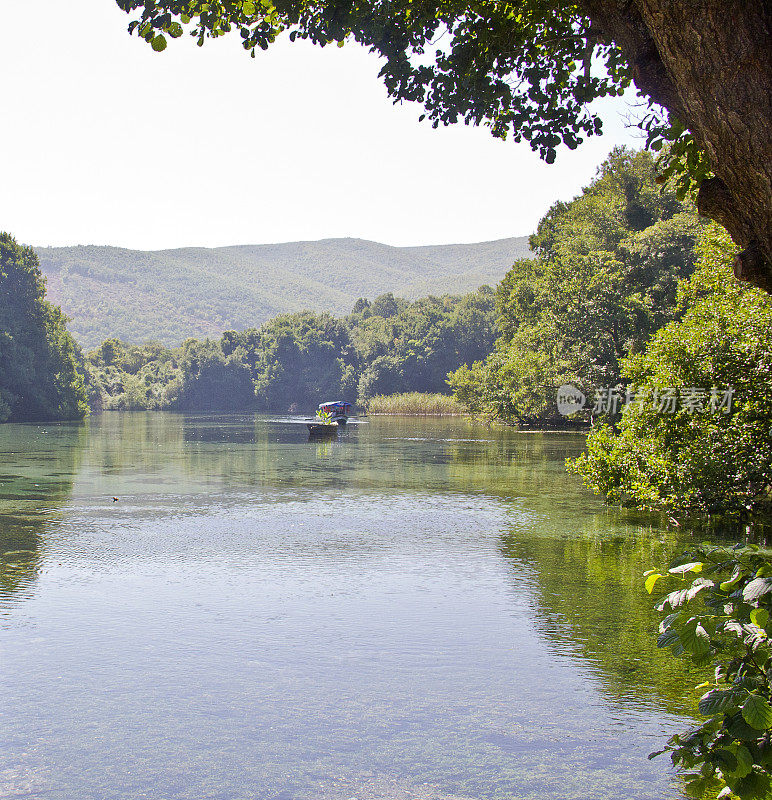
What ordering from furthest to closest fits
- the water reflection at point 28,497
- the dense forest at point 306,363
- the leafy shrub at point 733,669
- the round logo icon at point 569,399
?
the dense forest at point 306,363
the round logo icon at point 569,399
the water reflection at point 28,497
the leafy shrub at point 733,669

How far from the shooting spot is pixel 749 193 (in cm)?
296

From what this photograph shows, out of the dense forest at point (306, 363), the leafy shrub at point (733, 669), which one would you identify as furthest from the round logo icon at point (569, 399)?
the dense forest at point (306, 363)

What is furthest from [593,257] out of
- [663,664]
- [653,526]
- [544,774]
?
[544,774]

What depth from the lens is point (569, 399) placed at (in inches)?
1582

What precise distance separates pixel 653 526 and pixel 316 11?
11721 millimetres

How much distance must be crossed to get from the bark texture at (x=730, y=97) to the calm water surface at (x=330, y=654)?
12.9ft

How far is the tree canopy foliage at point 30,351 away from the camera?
63.3m

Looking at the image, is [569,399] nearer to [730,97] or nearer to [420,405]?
[420,405]

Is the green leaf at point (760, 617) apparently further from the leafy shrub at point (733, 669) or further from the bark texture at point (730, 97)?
the bark texture at point (730, 97)

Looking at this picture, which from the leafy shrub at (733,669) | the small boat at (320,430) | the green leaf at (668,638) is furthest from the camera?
the small boat at (320,430)

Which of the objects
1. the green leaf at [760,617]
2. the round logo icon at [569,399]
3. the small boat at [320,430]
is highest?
the round logo icon at [569,399]

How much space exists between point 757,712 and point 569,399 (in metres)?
38.0

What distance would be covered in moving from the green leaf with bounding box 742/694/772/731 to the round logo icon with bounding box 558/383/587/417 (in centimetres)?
3668

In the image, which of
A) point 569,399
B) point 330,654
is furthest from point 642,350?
point 330,654
